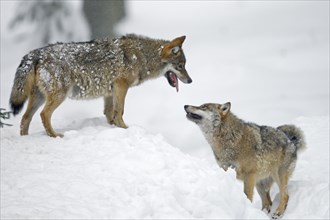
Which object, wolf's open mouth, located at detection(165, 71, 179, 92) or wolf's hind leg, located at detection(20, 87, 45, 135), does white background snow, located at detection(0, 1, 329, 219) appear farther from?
wolf's open mouth, located at detection(165, 71, 179, 92)

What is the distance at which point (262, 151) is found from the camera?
9164mm

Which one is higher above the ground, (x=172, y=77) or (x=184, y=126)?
(x=172, y=77)

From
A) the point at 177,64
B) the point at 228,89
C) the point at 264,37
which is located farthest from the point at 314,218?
the point at 264,37

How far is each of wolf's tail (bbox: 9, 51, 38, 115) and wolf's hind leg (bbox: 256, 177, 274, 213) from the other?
4291mm

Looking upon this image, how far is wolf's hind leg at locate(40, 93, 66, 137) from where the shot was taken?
25.7ft

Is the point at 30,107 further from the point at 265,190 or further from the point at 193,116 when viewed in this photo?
the point at 265,190

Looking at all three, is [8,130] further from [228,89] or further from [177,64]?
[228,89]

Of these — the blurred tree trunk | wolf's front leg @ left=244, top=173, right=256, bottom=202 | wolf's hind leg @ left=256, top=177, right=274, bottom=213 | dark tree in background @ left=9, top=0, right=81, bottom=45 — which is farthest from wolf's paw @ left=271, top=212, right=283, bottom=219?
dark tree in background @ left=9, top=0, right=81, bottom=45

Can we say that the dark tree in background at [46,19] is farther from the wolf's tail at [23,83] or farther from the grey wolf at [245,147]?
the wolf's tail at [23,83]

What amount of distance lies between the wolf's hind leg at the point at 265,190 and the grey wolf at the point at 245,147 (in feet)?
0.75

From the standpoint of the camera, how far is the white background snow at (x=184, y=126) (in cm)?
595

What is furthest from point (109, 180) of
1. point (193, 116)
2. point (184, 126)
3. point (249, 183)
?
point (184, 126)

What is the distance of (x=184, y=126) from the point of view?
43.9 ft

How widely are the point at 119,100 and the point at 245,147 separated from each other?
2.19 m
